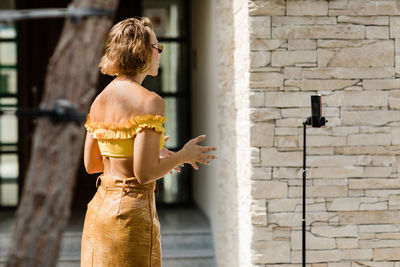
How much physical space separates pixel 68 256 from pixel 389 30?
123 inches

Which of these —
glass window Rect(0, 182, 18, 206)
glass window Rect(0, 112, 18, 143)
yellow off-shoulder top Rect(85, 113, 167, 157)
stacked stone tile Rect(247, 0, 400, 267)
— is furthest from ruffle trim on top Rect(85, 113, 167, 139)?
glass window Rect(0, 182, 18, 206)

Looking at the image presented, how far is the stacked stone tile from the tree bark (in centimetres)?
219

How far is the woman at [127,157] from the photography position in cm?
214

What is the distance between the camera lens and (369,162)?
3697mm

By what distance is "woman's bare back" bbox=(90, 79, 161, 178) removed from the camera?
7.04 feet

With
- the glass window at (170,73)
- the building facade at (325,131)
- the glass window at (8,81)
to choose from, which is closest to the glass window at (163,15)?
the glass window at (170,73)

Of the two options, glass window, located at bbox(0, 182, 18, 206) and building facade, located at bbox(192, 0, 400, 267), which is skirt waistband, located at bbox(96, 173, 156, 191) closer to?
building facade, located at bbox(192, 0, 400, 267)

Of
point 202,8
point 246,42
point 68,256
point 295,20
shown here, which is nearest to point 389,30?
point 295,20

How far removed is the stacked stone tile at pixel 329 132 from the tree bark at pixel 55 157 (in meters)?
2.19

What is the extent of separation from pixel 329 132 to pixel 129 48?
1.83 meters

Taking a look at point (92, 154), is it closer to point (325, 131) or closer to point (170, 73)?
point (325, 131)

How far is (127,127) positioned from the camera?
213 cm

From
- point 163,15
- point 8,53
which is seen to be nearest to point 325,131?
point 163,15

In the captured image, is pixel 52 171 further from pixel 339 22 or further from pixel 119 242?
pixel 339 22
